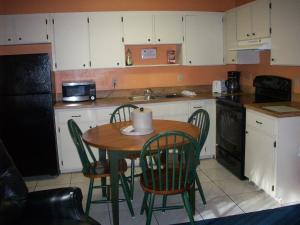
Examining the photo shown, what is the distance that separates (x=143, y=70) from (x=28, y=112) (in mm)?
1791

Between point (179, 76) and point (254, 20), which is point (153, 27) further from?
point (254, 20)

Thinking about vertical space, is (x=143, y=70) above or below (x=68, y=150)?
above

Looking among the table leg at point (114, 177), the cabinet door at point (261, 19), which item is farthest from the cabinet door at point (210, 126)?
the table leg at point (114, 177)

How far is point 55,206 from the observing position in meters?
2.16

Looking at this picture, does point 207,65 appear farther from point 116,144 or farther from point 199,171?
point 116,144

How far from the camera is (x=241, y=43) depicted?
425 cm

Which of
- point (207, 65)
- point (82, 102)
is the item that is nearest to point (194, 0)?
point (207, 65)

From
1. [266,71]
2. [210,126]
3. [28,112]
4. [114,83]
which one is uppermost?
[266,71]

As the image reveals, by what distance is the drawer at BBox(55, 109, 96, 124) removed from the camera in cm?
417

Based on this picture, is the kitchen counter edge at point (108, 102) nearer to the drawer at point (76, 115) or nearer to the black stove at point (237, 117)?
the drawer at point (76, 115)

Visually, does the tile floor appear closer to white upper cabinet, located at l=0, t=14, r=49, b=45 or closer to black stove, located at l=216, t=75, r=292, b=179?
black stove, located at l=216, t=75, r=292, b=179

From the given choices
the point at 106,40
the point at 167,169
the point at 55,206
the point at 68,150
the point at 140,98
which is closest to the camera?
the point at 55,206

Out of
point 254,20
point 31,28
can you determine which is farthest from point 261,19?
point 31,28

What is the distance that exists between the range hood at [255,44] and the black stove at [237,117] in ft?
1.58
